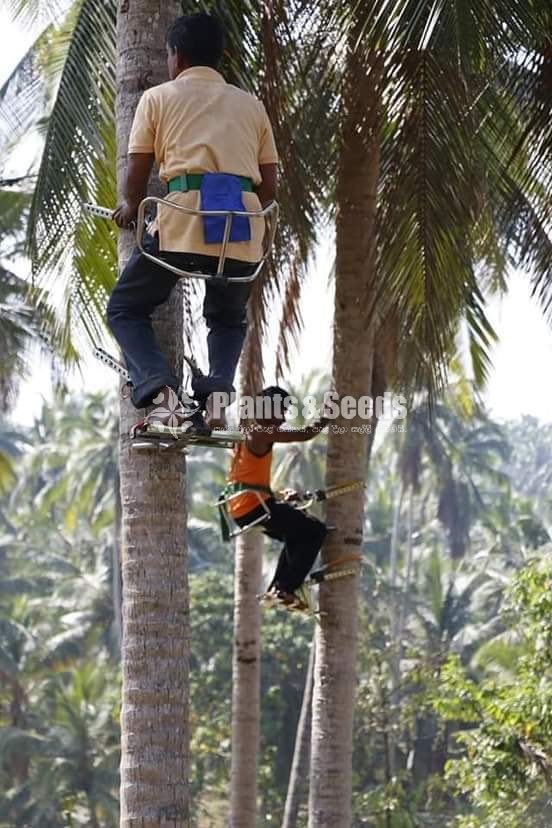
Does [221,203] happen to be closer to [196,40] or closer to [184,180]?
[184,180]

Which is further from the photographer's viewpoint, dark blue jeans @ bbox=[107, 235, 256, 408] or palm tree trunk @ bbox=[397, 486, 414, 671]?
palm tree trunk @ bbox=[397, 486, 414, 671]

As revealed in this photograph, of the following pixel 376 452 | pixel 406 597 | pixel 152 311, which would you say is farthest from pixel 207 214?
pixel 376 452

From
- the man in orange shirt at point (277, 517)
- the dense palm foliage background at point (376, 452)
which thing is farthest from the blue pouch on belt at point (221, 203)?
the man in orange shirt at point (277, 517)

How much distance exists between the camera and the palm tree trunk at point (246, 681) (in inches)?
460

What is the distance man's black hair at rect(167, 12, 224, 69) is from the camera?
17.0 feet

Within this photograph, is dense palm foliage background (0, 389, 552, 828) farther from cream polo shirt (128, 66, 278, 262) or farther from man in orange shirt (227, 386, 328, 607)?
cream polo shirt (128, 66, 278, 262)

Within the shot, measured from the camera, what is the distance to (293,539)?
345 inches

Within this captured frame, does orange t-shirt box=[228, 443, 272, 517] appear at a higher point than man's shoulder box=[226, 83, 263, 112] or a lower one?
lower

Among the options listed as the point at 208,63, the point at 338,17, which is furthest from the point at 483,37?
the point at 208,63

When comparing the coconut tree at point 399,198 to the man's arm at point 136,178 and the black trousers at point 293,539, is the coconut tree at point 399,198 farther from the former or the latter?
the man's arm at point 136,178

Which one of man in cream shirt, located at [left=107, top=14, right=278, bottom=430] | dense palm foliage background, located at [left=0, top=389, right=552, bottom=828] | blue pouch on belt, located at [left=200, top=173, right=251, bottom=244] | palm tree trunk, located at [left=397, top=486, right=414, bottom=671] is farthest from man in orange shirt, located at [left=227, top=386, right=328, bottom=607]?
palm tree trunk, located at [left=397, top=486, right=414, bottom=671]

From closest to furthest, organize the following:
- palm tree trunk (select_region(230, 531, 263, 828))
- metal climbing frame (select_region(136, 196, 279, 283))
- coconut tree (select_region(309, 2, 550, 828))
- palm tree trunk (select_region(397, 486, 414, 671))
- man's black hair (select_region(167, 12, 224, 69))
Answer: metal climbing frame (select_region(136, 196, 279, 283)) < man's black hair (select_region(167, 12, 224, 69)) < coconut tree (select_region(309, 2, 550, 828)) < palm tree trunk (select_region(230, 531, 263, 828)) < palm tree trunk (select_region(397, 486, 414, 671))

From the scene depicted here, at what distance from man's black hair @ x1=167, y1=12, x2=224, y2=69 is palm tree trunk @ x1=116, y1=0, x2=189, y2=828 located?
25.2 inches

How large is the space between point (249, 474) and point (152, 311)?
360 centimetres
